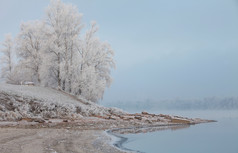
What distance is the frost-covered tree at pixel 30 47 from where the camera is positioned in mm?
34156

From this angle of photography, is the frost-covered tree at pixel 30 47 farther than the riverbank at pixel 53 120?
Yes

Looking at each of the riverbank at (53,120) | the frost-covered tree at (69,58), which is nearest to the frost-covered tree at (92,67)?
the frost-covered tree at (69,58)

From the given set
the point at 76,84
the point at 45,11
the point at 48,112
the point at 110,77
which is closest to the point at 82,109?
the point at 48,112

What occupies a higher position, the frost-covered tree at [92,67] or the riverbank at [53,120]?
the frost-covered tree at [92,67]

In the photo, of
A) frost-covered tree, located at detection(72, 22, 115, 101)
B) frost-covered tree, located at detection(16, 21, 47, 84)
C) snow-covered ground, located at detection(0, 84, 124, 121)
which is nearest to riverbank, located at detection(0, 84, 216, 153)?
snow-covered ground, located at detection(0, 84, 124, 121)

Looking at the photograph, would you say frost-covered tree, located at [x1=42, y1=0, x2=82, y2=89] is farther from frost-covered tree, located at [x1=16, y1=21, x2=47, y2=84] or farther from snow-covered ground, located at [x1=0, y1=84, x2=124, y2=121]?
snow-covered ground, located at [x1=0, y1=84, x2=124, y2=121]

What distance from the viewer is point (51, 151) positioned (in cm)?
609

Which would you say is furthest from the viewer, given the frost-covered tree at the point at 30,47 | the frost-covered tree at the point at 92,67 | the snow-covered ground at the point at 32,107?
the frost-covered tree at the point at 30,47

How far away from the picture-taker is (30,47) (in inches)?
1414

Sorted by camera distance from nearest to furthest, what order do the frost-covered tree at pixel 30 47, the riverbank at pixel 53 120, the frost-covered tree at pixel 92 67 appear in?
the riverbank at pixel 53 120 < the frost-covered tree at pixel 92 67 < the frost-covered tree at pixel 30 47

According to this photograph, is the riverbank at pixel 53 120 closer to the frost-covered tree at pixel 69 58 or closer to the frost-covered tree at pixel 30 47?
the frost-covered tree at pixel 69 58

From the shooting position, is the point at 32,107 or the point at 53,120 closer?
the point at 53,120

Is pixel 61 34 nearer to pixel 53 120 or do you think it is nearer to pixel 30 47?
pixel 30 47

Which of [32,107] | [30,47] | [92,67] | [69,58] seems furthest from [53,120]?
[30,47]
